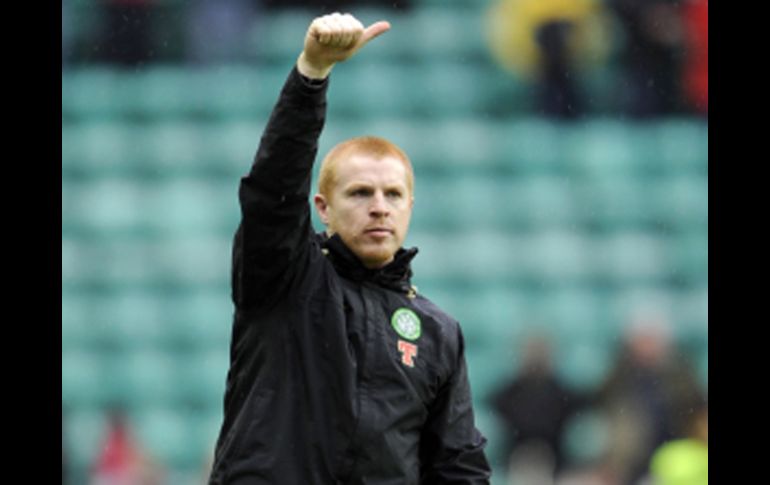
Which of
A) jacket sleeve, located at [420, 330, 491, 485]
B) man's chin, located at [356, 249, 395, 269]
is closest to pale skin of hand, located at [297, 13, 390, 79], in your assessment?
man's chin, located at [356, 249, 395, 269]

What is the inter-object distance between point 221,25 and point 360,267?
5.01 m

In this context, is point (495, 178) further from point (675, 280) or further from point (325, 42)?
point (325, 42)

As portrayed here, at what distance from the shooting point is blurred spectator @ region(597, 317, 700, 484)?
21.7 ft

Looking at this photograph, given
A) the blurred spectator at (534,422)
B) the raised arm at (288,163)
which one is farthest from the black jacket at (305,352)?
the blurred spectator at (534,422)

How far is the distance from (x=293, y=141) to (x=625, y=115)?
5.22 metres

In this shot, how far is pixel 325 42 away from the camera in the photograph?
8.67 ft

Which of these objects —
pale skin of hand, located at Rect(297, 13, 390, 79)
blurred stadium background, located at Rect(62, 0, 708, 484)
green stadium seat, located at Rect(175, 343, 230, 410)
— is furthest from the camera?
blurred stadium background, located at Rect(62, 0, 708, 484)

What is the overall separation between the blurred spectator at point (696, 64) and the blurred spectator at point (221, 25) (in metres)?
2.36

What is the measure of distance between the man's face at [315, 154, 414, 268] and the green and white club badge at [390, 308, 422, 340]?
12 cm

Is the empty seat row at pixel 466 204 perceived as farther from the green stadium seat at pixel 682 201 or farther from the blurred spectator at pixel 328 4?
the blurred spectator at pixel 328 4

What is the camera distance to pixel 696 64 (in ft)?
25.4

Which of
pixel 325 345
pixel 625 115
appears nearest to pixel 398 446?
pixel 325 345

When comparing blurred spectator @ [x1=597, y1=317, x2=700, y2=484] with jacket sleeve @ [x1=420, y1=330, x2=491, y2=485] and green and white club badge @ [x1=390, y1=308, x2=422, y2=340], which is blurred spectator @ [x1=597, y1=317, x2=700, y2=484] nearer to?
jacket sleeve @ [x1=420, y1=330, x2=491, y2=485]

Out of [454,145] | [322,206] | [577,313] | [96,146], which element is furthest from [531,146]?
[322,206]
